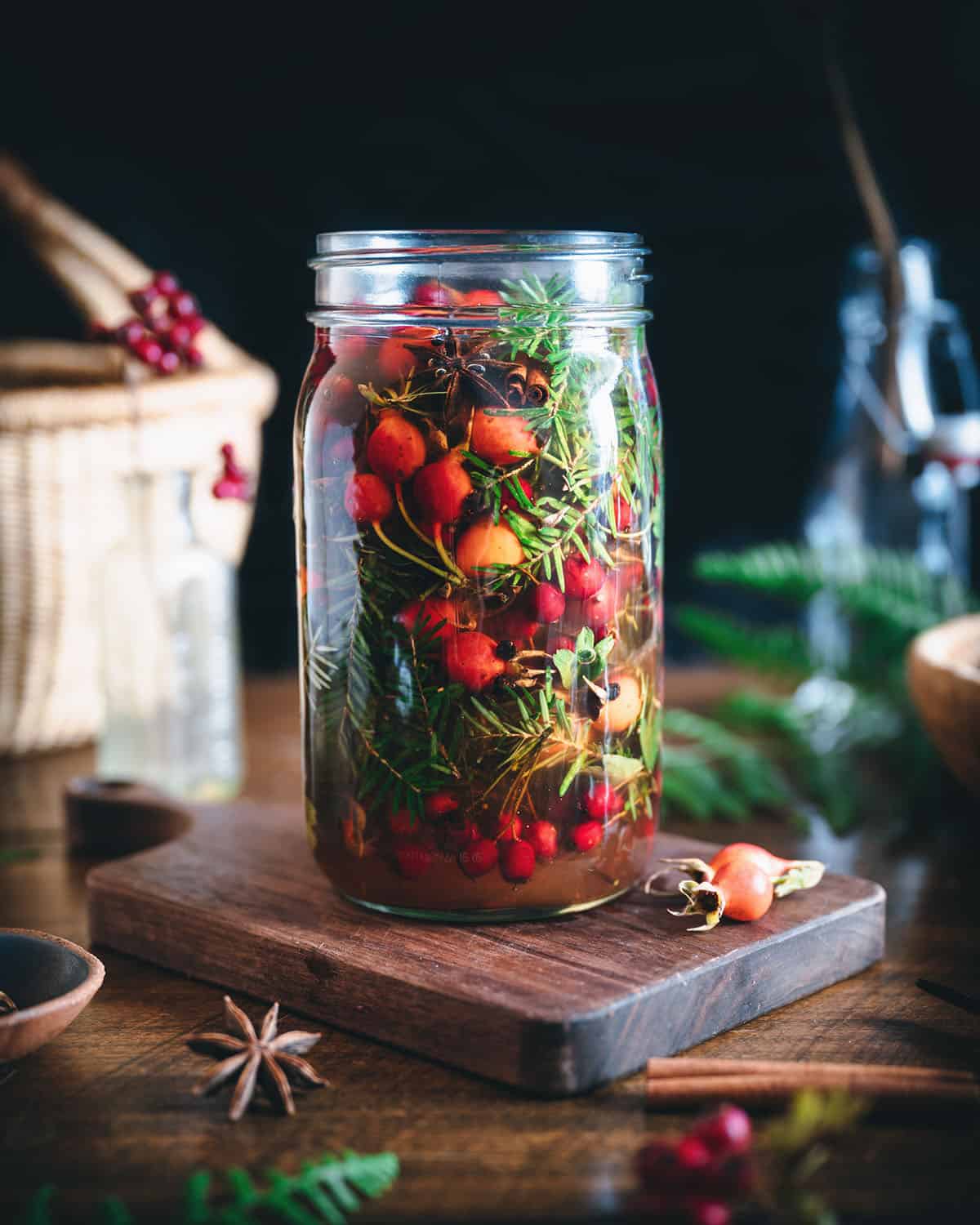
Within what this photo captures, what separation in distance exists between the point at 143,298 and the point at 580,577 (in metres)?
0.49

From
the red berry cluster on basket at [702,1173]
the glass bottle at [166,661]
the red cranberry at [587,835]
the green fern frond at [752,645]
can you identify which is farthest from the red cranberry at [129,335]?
the red berry cluster on basket at [702,1173]

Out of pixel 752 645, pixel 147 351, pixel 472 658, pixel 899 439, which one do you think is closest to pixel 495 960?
pixel 472 658

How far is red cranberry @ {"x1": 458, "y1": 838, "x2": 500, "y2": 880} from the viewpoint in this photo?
851 mm

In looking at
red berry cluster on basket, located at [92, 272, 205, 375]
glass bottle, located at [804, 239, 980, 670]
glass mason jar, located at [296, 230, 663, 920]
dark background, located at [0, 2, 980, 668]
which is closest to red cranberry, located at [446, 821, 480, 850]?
glass mason jar, located at [296, 230, 663, 920]

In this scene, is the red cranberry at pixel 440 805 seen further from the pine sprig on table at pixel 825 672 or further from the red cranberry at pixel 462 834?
the pine sprig on table at pixel 825 672

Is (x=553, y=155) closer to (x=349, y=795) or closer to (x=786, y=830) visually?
(x=786, y=830)

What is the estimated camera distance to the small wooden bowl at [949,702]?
104 centimetres

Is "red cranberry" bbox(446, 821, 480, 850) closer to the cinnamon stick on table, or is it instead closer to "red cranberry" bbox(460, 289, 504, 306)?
the cinnamon stick on table

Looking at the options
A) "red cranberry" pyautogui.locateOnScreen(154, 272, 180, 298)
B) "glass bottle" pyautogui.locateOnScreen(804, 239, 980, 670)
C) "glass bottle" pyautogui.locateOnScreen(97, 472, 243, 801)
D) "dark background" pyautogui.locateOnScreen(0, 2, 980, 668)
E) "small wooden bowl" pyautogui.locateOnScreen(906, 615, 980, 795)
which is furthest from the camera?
"dark background" pyautogui.locateOnScreen(0, 2, 980, 668)

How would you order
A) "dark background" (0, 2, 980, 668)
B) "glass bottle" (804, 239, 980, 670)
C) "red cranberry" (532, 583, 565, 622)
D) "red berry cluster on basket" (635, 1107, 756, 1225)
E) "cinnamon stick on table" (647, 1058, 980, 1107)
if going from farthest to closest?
"dark background" (0, 2, 980, 668)
"glass bottle" (804, 239, 980, 670)
"red cranberry" (532, 583, 565, 622)
"cinnamon stick on table" (647, 1058, 980, 1107)
"red berry cluster on basket" (635, 1107, 756, 1225)

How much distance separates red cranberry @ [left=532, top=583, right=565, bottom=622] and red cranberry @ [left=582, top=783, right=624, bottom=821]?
11 centimetres

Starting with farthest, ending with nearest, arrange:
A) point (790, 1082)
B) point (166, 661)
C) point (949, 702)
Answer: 1. point (166, 661)
2. point (949, 702)
3. point (790, 1082)

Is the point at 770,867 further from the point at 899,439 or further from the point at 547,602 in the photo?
the point at 899,439

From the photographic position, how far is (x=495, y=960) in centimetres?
83
